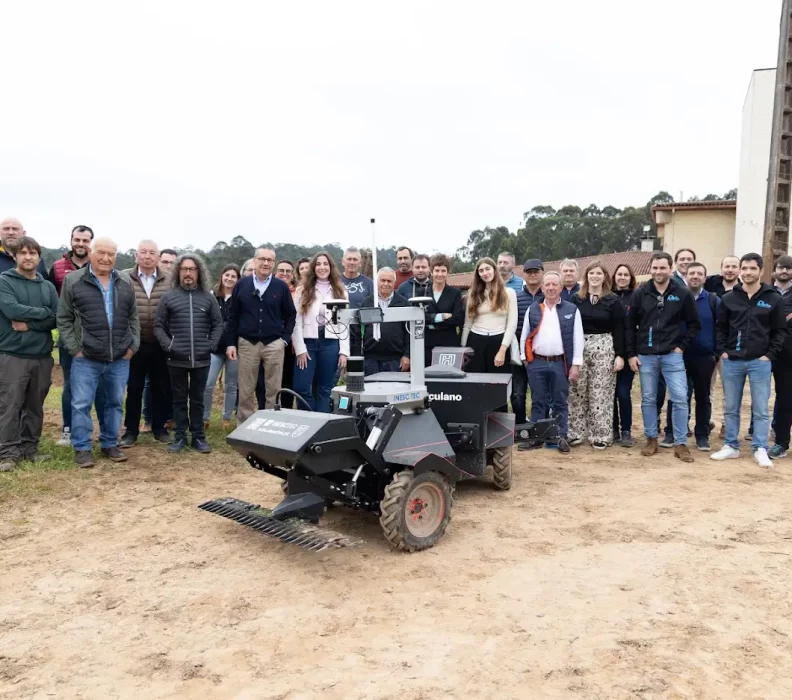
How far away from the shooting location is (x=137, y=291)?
692cm

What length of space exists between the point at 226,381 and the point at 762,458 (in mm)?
5772

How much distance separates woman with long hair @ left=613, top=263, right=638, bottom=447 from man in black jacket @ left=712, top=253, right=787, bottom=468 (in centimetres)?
95

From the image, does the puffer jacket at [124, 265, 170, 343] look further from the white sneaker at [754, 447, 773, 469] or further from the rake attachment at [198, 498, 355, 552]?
the white sneaker at [754, 447, 773, 469]

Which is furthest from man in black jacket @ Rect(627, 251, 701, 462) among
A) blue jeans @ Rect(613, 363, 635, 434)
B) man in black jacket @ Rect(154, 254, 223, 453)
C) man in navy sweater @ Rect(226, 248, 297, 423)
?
man in black jacket @ Rect(154, 254, 223, 453)

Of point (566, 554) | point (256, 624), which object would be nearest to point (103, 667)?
point (256, 624)

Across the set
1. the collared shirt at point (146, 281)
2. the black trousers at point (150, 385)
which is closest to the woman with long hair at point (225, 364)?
the black trousers at point (150, 385)

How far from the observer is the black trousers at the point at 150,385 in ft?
23.0

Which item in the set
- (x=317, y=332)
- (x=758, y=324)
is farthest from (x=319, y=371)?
(x=758, y=324)

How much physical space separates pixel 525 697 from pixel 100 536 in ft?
10.4

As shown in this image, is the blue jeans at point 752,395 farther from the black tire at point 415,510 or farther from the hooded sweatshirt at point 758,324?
the black tire at point 415,510

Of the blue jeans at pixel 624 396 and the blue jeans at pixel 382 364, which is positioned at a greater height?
the blue jeans at pixel 382 364

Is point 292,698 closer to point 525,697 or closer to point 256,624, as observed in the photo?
point 256,624

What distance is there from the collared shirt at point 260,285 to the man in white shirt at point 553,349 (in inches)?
108

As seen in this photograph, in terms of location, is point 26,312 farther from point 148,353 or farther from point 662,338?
point 662,338
